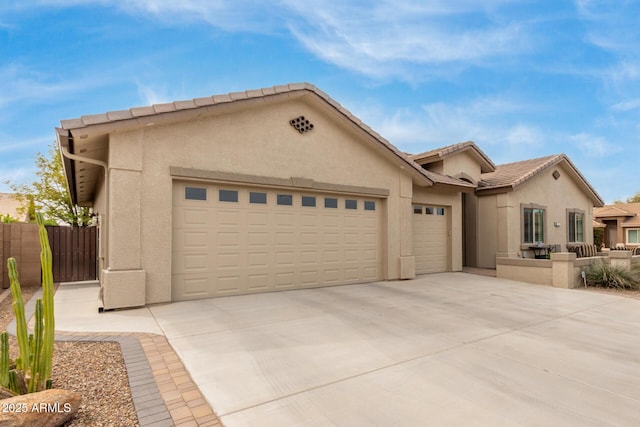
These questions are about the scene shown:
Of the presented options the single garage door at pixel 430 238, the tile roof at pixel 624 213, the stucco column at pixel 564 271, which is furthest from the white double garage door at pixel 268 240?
the tile roof at pixel 624 213

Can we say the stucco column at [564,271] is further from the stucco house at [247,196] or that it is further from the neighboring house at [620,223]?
the neighboring house at [620,223]

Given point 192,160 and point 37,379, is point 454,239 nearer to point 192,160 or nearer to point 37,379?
point 192,160

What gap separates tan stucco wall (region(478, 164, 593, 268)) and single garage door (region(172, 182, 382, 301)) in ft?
23.4

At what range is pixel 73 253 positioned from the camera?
10758 mm

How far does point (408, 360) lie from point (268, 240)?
5236 millimetres

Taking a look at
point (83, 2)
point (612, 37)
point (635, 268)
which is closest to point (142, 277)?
point (83, 2)

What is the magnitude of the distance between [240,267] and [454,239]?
935 cm

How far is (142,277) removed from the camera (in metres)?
6.83

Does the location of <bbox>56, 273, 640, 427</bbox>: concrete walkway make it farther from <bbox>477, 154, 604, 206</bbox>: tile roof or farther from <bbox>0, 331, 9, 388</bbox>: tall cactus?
<bbox>477, 154, 604, 206</bbox>: tile roof

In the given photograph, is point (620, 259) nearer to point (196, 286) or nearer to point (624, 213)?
point (196, 286)

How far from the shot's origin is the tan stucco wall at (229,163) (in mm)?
6809

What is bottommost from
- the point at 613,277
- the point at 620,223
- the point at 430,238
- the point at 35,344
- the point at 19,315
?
the point at 613,277

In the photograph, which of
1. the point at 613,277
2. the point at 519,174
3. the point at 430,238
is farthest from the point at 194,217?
the point at 519,174

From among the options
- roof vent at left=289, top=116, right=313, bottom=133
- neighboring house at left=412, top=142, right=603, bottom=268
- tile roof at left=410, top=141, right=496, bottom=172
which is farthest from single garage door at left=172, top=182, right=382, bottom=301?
neighboring house at left=412, top=142, right=603, bottom=268
